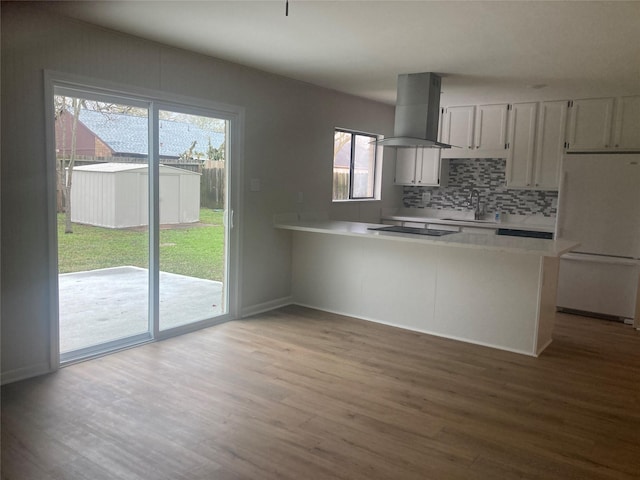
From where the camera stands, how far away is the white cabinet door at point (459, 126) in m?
6.35

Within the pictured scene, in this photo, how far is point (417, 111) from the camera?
4.62 meters

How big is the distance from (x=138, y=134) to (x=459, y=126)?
13.3ft

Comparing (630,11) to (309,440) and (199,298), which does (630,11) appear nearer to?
(309,440)

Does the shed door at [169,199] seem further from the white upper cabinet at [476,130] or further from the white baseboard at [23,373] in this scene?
the white upper cabinet at [476,130]

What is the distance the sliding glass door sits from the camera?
11.9 ft

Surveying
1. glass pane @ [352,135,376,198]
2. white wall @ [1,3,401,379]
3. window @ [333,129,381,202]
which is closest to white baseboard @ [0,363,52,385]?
white wall @ [1,3,401,379]

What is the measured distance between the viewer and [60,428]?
8.93 feet

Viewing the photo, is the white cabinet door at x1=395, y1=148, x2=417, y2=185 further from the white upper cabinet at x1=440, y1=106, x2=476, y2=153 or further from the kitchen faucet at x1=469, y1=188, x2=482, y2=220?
the kitchen faucet at x1=469, y1=188, x2=482, y2=220

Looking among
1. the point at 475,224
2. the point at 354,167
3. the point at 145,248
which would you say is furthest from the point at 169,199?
the point at 475,224

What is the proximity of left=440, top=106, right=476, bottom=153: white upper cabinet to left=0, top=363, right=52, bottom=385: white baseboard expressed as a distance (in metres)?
5.01

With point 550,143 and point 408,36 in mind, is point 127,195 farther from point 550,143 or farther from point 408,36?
point 550,143

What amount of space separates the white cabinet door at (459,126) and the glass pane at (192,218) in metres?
3.15

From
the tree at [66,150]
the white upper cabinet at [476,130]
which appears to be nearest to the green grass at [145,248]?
the tree at [66,150]

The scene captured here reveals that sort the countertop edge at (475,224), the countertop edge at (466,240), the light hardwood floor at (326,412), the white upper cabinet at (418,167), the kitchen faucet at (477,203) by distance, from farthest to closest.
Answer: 1. the white upper cabinet at (418,167)
2. the kitchen faucet at (477,203)
3. the countertop edge at (475,224)
4. the countertop edge at (466,240)
5. the light hardwood floor at (326,412)
